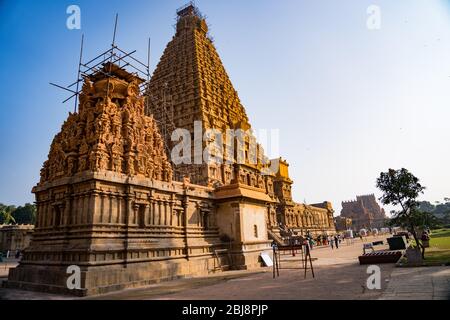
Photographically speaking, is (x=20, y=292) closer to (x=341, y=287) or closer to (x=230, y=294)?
(x=230, y=294)

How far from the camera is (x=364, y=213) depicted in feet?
345

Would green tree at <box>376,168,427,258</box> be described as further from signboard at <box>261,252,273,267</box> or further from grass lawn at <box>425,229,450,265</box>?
signboard at <box>261,252,273,267</box>

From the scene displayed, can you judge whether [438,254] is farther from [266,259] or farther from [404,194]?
[266,259]

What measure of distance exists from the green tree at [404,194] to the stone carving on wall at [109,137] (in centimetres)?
1607

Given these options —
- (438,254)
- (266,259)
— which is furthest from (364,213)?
(266,259)

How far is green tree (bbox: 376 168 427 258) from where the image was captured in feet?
66.2

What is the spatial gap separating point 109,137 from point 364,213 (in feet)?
350

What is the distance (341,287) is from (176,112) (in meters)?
32.7

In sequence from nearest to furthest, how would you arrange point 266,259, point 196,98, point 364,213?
1. point 266,259
2. point 196,98
3. point 364,213

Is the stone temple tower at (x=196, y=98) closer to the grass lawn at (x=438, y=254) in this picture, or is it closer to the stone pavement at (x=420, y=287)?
the grass lawn at (x=438, y=254)

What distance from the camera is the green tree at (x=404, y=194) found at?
2017cm

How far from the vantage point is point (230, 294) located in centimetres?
1116
